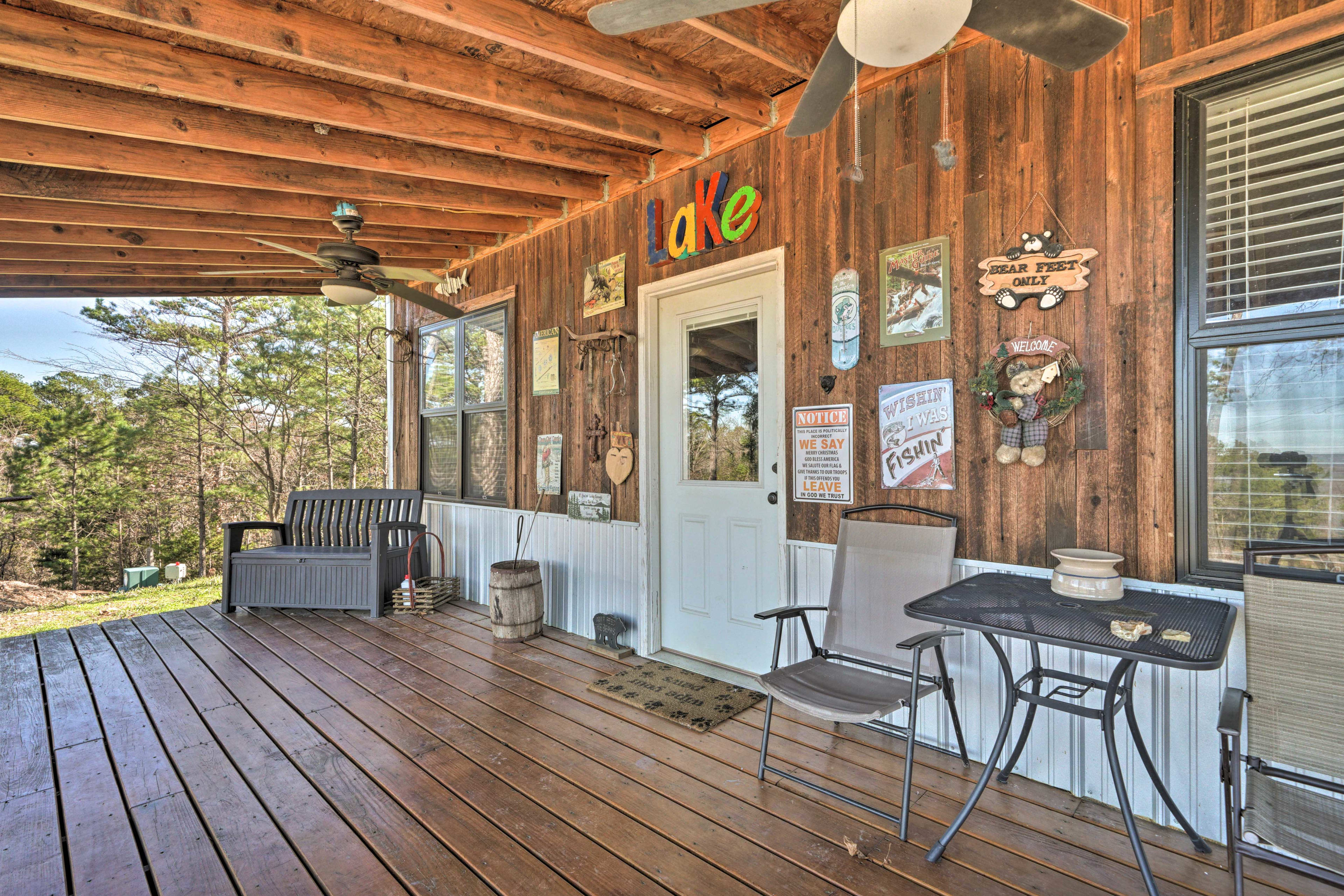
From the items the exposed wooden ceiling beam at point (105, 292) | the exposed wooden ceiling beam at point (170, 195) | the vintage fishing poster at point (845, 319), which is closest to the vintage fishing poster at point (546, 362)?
the exposed wooden ceiling beam at point (170, 195)

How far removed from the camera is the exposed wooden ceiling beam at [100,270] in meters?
4.61

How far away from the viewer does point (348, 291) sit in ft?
11.8

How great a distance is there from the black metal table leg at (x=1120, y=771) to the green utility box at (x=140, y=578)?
9.15m

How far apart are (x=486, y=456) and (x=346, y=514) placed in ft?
4.25

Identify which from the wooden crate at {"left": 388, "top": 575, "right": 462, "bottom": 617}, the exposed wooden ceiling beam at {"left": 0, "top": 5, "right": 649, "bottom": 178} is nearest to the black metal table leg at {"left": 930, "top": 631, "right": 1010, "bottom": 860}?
the exposed wooden ceiling beam at {"left": 0, "top": 5, "right": 649, "bottom": 178}

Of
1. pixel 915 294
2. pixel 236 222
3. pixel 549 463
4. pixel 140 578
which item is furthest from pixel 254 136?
pixel 140 578

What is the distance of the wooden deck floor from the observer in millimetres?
1661

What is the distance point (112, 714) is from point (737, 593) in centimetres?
306

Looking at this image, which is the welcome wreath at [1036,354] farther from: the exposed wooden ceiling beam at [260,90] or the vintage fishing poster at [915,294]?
the exposed wooden ceiling beam at [260,90]

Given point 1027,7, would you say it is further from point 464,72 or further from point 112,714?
point 112,714

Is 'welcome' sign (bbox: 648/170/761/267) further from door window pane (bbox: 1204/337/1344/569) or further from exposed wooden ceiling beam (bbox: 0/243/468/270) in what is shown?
exposed wooden ceiling beam (bbox: 0/243/468/270)

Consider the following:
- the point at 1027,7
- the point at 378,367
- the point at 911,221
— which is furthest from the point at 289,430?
the point at 1027,7

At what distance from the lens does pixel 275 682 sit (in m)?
3.17

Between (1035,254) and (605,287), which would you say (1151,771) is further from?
(605,287)
